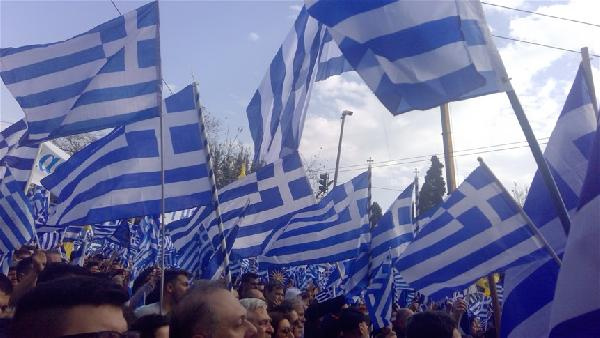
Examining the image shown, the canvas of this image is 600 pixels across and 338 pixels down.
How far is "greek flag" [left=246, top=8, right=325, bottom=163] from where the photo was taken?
5.11 metres

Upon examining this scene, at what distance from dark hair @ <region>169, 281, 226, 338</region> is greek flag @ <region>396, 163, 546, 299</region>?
2.03m

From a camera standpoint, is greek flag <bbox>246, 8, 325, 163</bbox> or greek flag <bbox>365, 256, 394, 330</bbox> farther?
greek flag <bbox>365, 256, 394, 330</bbox>

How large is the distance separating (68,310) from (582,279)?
1491 mm

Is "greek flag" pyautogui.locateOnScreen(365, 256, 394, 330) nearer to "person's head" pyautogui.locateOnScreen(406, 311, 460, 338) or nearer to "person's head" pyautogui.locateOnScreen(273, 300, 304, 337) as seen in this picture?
"person's head" pyautogui.locateOnScreen(273, 300, 304, 337)

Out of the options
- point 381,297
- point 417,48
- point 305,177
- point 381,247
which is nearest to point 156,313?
point 417,48

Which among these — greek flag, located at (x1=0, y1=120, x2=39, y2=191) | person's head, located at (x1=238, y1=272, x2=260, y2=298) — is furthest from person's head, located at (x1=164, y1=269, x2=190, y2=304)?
greek flag, located at (x1=0, y1=120, x2=39, y2=191)

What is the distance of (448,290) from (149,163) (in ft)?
9.28

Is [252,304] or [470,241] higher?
[470,241]

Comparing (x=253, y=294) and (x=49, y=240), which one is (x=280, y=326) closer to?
(x=253, y=294)

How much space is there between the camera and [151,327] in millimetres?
3395

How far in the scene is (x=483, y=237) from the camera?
4945 millimetres

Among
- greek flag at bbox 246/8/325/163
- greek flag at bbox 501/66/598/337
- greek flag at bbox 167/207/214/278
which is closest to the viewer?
greek flag at bbox 501/66/598/337

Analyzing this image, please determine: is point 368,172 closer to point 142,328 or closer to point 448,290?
point 448,290

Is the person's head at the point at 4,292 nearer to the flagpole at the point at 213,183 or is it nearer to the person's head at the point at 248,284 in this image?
the flagpole at the point at 213,183
